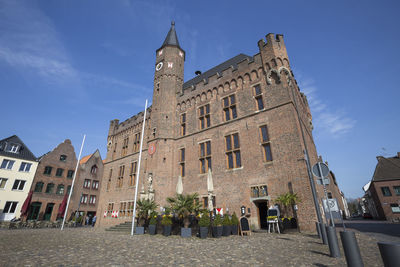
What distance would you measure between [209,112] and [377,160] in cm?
3730

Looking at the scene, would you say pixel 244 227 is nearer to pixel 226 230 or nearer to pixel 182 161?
pixel 226 230

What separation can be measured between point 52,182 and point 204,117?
28.8 m

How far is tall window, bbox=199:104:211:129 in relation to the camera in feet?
64.6

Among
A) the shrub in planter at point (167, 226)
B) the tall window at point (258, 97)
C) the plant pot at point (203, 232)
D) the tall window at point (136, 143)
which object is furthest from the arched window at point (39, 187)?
the tall window at point (258, 97)

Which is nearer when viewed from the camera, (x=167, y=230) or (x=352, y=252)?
(x=352, y=252)

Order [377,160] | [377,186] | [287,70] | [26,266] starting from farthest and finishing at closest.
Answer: [377,160] < [377,186] < [287,70] < [26,266]

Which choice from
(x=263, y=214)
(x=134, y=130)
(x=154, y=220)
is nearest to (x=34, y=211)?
(x=134, y=130)

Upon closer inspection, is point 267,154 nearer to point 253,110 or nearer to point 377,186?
Result: point 253,110

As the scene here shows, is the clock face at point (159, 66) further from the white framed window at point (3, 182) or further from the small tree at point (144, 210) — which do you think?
the white framed window at point (3, 182)

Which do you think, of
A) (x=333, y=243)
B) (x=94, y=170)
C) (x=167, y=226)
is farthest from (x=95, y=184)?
(x=333, y=243)

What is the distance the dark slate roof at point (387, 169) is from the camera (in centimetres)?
3352

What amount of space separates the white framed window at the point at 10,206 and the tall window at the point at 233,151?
3136 cm

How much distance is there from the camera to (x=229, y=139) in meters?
17.6

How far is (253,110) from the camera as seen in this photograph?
55.4ft
